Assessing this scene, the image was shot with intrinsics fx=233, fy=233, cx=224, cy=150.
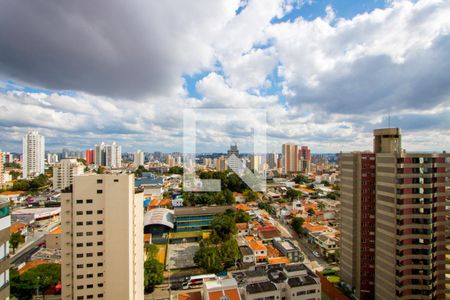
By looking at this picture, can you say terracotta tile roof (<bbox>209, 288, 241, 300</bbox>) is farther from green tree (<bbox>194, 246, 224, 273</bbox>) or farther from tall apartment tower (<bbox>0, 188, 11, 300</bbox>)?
tall apartment tower (<bbox>0, 188, 11, 300</bbox>)

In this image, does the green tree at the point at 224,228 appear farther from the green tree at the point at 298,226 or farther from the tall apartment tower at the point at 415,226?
the tall apartment tower at the point at 415,226

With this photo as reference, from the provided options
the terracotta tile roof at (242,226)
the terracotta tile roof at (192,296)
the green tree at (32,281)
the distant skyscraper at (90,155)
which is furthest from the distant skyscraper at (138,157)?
the terracotta tile roof at (192,296)

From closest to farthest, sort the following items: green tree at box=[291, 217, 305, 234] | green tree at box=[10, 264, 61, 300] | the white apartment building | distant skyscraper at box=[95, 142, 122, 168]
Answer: green tree at box=[10, 264, 61, 300], green tree at box=[291, 217, 305, 234], the white apartment building, distant skyscraper at box=[95, 142, 122, 168]

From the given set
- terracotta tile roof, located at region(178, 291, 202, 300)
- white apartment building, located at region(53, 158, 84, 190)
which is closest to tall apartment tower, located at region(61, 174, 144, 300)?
terracotta tile roof, located at region(178, 291, 202, 300)

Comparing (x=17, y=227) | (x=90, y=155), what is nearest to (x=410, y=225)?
(x=17, y=227)

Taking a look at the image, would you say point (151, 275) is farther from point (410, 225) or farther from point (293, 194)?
point (293, 194)

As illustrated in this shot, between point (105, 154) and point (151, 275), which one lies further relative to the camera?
point (105, 154)
